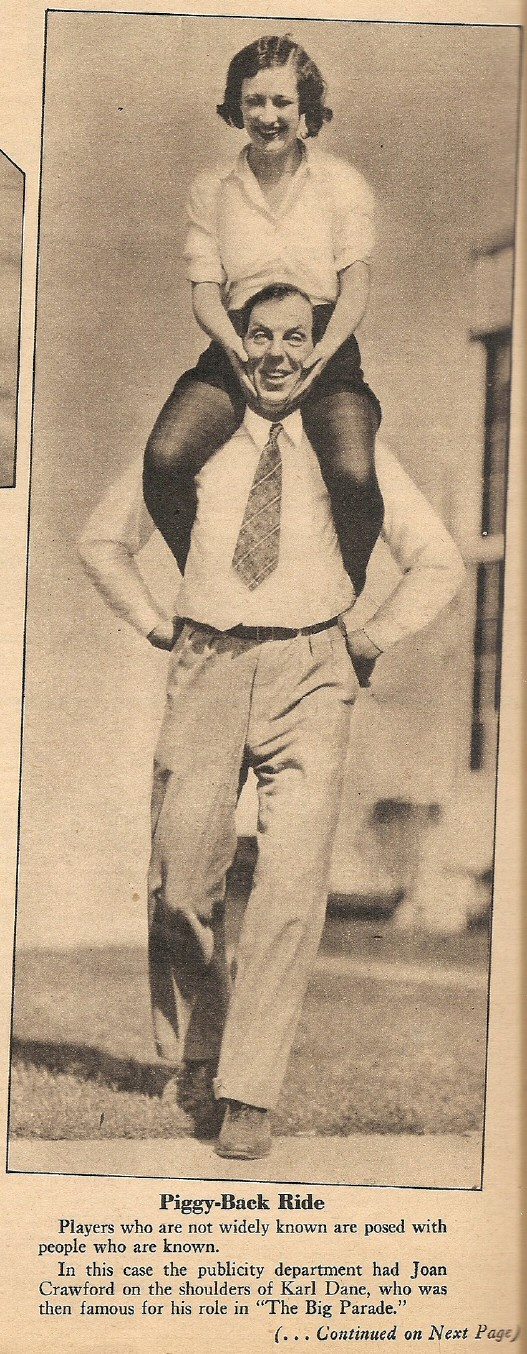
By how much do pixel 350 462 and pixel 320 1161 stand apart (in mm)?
1492

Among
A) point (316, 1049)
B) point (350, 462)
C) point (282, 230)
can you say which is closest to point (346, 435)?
point (350, 462)

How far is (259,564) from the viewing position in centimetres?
268

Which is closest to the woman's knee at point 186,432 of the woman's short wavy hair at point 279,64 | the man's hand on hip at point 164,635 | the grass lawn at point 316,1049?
the man's hand on hip at point 164,635

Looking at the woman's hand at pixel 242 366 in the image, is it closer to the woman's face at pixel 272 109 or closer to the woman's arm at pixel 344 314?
the woman's arm at pixel 344 314

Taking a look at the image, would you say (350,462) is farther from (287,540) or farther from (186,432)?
(186,432)

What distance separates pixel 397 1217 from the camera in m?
2.60

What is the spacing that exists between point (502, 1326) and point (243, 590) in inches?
63.6

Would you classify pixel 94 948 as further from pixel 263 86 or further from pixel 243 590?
pixel 263 86

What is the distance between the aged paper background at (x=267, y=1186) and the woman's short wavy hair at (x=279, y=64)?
2.8 inches

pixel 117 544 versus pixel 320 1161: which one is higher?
pixel 117 544

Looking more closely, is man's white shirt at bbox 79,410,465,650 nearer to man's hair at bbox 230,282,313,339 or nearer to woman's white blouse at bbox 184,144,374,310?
man's hair at bbox 230,282,313,339

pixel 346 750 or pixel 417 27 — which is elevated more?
pixel 417 27

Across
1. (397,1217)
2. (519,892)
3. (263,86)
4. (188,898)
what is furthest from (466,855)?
(263,86)

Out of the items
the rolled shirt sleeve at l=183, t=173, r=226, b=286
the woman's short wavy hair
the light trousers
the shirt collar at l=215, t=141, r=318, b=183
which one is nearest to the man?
the light trousers
